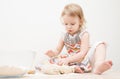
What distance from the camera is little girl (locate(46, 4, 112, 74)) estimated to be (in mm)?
1498

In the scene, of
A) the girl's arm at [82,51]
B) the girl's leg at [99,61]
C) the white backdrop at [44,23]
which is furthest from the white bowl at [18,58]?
the girl's leg at [99,61]

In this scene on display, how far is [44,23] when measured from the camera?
1973 mm

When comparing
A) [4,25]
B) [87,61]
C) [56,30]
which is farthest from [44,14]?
[87,61]

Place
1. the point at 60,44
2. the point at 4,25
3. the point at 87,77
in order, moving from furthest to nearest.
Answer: the point at 4,25 < the point at 60,44 < the point at 87,77

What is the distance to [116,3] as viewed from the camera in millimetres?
2045

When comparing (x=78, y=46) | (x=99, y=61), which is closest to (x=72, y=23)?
(x=78, y=46)

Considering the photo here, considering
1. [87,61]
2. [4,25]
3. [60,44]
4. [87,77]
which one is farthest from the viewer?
[4,25]

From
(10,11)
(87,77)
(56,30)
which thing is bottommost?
(87,77)

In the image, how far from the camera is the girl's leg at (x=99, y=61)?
1327 mm

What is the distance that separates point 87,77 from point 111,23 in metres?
0.89

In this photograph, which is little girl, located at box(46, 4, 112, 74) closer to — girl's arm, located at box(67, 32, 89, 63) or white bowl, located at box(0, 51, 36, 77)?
girl's arm, located at box(67, 32, 89, 63)

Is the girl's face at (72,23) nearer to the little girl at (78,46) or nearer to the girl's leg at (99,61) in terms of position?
the little girl at (78,46)

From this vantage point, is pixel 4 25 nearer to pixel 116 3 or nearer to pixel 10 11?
pixel 10 11

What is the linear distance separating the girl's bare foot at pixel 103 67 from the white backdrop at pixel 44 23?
0.65 m
